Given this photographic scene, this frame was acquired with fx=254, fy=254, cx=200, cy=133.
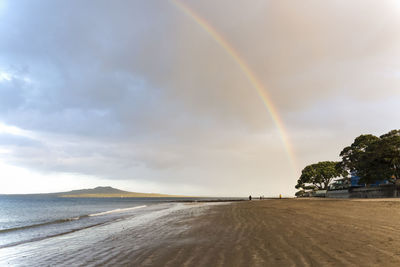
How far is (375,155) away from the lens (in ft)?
153

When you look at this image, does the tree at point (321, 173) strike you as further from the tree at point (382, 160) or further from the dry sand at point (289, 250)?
the dry sand at point (289, 250)

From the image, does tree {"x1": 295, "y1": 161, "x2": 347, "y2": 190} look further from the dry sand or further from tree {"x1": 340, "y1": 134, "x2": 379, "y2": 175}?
the dry sand

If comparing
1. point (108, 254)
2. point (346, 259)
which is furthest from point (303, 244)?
point (108, 254)

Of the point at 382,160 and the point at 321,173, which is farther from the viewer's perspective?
the point at 321,173

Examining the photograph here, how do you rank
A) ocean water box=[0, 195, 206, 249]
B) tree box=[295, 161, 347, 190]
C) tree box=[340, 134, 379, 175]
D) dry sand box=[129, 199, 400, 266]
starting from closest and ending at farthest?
1. dry sand box=[129, 199, 400, 266]
2. ocean water box=[0, 195, 206, 249]
3. tree box=[340, 134, 379, 175]
4. tree box=[295, 161, 347, 190]

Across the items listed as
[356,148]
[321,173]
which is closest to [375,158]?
[356,148]

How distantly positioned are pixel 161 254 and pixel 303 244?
14.3 feet

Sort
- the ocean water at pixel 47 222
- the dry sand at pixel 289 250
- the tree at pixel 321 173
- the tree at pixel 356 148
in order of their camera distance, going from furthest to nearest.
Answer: the tree at pixel 321 173
the tree at pixel 356 148
the ocean water at pixel 47 222
the dry sand at pixel 289 250

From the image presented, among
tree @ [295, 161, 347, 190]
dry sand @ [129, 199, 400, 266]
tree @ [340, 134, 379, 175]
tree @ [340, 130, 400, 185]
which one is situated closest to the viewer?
dry sand @ [129, 199, 400, 266]

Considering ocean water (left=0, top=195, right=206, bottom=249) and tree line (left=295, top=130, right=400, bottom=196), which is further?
tree line (left=295, top=130, right=400, bottom=196)

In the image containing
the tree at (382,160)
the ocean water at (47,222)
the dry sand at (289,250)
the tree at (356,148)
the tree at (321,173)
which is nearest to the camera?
the dry sand at (289,250)

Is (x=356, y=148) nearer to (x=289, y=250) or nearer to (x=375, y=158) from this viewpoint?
(x=375, y=158)

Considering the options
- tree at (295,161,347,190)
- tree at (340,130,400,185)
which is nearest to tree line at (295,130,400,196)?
tree at (340,130,400,185)

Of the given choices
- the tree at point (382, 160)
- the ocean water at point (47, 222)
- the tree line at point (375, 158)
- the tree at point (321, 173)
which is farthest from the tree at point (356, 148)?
the ocean water at point (47, 222)
